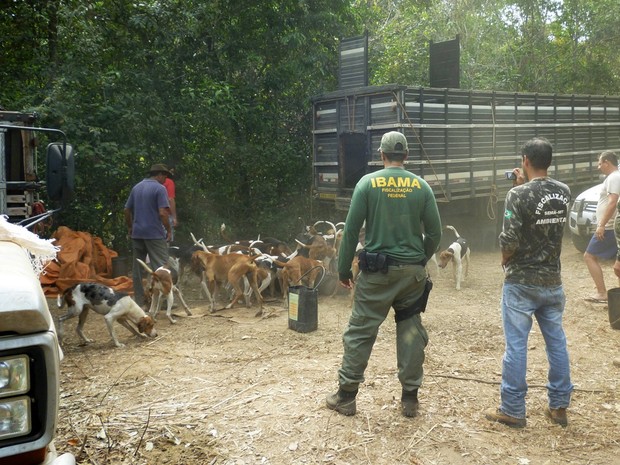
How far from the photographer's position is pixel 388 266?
4.55m

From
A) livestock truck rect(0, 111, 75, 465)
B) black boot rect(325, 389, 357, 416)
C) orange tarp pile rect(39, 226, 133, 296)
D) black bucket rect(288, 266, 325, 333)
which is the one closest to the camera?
livestock truck rect(0, 111, 75, 465)

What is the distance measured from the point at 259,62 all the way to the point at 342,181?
3.34m

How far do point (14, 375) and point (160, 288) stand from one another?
19.7ft

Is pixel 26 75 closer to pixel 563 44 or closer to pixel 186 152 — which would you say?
pixel 186 152

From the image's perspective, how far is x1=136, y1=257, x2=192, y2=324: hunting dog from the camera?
26.0 feet

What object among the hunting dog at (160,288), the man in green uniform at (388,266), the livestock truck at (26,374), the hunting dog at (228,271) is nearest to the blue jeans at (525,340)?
the man in green uniform at (388,266)

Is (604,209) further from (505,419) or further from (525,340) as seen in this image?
(505,419)

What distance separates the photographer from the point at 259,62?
13.0 m

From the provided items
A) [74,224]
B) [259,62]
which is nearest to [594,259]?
[259,62]

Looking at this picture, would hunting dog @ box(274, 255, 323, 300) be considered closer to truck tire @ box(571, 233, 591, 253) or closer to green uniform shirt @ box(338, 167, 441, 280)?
green uniform shirt @ box(338, 167, 441, 280)

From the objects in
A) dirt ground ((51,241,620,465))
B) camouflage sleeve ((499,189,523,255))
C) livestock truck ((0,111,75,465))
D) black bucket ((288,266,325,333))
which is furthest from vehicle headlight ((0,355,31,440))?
black bucket ((288,266,325,333))

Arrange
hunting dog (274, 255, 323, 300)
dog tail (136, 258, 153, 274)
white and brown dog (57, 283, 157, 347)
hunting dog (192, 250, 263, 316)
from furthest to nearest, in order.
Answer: hunting dog (274, 255, 323, 300), hunting dog (192, 250, 263, 316), dog tail (136, 258, 153, 274), white and brown dog (57, 283, 157, 347)

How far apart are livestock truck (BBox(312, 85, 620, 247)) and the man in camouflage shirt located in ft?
20.2

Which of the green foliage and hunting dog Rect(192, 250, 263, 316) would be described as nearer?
hunting dog Rect(192, 250, 263, 316)
